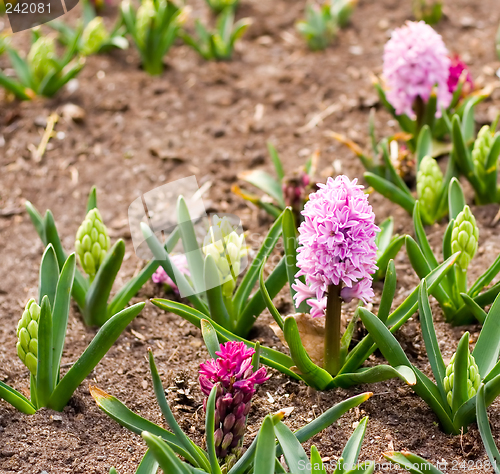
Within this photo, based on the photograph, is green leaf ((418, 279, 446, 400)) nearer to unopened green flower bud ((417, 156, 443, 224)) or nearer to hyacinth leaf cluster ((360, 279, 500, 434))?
hyacinth leaf cluster ((360, 279, 500, 434))

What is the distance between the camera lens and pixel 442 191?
2865mm

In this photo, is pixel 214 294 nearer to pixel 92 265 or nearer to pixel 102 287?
pixel 102 287

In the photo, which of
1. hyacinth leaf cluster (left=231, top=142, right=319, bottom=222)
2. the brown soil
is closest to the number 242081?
the brown soil

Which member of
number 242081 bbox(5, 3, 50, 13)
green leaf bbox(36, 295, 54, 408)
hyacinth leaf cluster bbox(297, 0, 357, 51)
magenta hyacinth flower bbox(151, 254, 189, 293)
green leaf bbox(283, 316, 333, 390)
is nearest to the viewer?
green leaf bbox(283, 316, 333, 390)

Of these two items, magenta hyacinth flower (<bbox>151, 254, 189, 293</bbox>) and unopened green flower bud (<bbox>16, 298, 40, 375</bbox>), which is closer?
unopened green flower bud (<bbox>16, 298, 40, 375</bbox>)

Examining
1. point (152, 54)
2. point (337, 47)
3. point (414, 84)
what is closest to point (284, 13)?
point (337, 47)

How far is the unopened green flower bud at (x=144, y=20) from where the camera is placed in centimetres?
415

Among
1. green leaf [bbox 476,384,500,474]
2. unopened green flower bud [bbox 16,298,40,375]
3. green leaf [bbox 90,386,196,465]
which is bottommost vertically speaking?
green leaf [bbox 476,384,500,474]

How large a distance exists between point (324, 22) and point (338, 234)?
309cm

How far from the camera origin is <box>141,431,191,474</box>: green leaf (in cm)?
149

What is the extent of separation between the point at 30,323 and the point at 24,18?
3.26 m

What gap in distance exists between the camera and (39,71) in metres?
4.04

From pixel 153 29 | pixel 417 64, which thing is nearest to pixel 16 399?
pixel 417 64

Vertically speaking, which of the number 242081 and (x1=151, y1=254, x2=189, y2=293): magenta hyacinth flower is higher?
the number 242081
